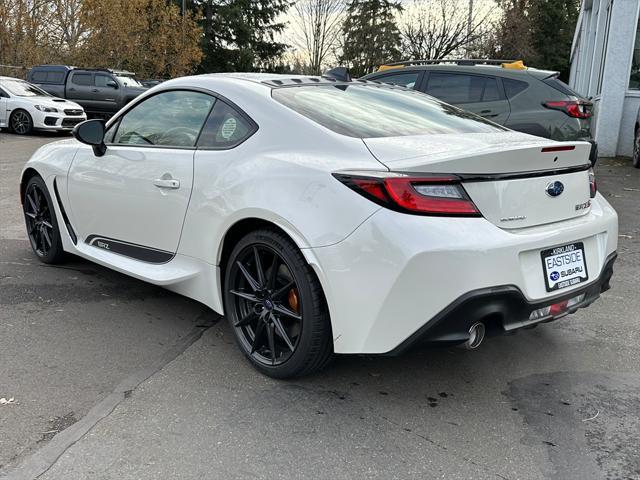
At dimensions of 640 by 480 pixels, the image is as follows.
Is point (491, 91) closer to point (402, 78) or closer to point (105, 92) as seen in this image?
point (402, 78)

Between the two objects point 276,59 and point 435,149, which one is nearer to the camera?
point 435,149

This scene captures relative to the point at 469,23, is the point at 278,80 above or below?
below

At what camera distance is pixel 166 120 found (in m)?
3.73

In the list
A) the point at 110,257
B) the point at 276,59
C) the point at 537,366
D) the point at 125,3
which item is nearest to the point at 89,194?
the point at 110,257

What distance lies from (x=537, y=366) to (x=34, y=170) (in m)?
3.88

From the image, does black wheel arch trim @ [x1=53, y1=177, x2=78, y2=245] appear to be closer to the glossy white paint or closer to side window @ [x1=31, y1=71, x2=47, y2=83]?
the glossy white paint

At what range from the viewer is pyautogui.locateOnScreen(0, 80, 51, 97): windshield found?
1681 cm

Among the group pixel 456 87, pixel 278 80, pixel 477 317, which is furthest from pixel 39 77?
pixel 477 317

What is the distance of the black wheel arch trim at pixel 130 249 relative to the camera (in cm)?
357

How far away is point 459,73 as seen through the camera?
25.8ft

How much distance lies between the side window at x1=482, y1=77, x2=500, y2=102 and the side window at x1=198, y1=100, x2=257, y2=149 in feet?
16.9

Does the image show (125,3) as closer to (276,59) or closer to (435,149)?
(276,59)

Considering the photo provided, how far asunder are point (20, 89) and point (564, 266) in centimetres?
1761

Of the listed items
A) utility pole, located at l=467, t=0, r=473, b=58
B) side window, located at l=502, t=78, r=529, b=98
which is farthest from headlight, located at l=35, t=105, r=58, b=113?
utility pole, located at l=467, t=0, r=473, b=58
